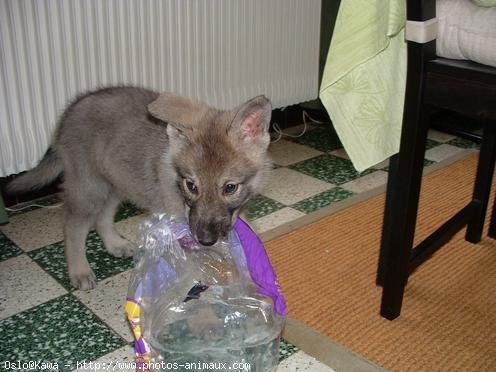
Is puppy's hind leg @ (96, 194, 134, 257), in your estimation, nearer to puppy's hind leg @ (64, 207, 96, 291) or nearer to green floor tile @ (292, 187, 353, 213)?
puppy's hind leg @ (64, 207, 96, 291)

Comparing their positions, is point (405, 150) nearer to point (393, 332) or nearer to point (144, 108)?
point (393, 332)

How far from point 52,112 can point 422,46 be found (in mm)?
1558

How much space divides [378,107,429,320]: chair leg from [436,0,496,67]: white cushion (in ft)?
0.54

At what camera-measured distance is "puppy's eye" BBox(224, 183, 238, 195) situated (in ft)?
4.93

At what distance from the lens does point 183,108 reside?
1592 millimetres

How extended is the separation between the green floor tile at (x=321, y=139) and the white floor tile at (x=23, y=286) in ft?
5.95

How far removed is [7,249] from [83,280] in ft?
1.51

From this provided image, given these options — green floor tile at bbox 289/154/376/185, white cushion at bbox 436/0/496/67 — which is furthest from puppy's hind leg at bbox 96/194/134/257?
white cushion at bbox 436/0/496/67

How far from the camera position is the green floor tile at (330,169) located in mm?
2736

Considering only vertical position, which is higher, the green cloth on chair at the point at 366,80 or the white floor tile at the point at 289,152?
the green cloth on chair at the point at 366,80

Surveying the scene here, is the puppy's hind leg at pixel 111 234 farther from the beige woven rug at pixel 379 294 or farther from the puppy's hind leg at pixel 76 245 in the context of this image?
the beige woven rug at pixel 379 294

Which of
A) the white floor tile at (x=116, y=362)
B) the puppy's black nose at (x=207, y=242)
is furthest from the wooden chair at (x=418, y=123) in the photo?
the white floor tile at (x=116, y=362)

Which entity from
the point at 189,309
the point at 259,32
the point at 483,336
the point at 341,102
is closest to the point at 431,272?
the point at 483,336

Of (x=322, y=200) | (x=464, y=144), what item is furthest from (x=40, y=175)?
(x=464, y=144)
